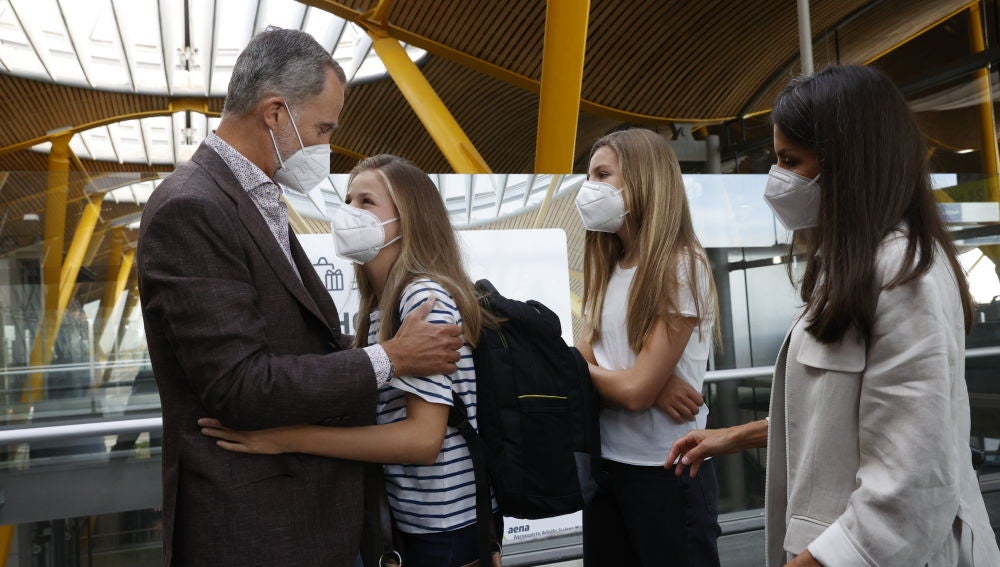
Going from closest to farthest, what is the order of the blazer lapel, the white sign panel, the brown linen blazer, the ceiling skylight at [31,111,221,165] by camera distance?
the brown linen blazer, the blazer lapel, the white sign panel, the ceiling skylight at [31,111,221,165]

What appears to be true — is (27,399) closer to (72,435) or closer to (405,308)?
(72,435)

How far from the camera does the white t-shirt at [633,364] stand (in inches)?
86.2

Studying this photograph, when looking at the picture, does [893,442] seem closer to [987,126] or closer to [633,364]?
[633,364]

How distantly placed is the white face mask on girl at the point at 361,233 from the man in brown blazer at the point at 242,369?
324 mm

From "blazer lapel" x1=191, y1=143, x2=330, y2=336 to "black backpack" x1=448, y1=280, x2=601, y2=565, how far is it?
0.44 m

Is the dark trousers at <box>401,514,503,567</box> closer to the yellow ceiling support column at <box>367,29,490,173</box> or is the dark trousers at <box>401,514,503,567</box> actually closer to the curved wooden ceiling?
the yellow ceiling support column at <box>367,29,490,173</box>

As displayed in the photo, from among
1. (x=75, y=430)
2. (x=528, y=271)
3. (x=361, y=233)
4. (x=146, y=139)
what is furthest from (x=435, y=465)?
(x=146, y=139)

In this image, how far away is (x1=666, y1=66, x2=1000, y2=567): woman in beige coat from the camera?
1.20 metres

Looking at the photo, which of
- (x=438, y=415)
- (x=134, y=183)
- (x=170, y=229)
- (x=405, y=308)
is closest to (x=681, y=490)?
(x=438, y=415)

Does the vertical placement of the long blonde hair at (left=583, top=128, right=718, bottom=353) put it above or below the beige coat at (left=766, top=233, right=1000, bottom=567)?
above

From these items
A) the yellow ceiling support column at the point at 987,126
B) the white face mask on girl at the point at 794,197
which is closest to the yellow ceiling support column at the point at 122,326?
the white face mask on girl at the point at 794,197

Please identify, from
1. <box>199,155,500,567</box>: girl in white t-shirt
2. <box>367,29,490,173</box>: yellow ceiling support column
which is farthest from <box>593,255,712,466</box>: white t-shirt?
<box>367,29,490,173</box>: yellow ceiling support column

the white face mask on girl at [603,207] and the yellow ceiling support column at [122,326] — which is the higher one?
the white face mask on girl at [603,207]

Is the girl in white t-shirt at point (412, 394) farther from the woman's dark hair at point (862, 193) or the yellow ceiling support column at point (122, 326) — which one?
the yellow ceiling support column at point (122, 326)
